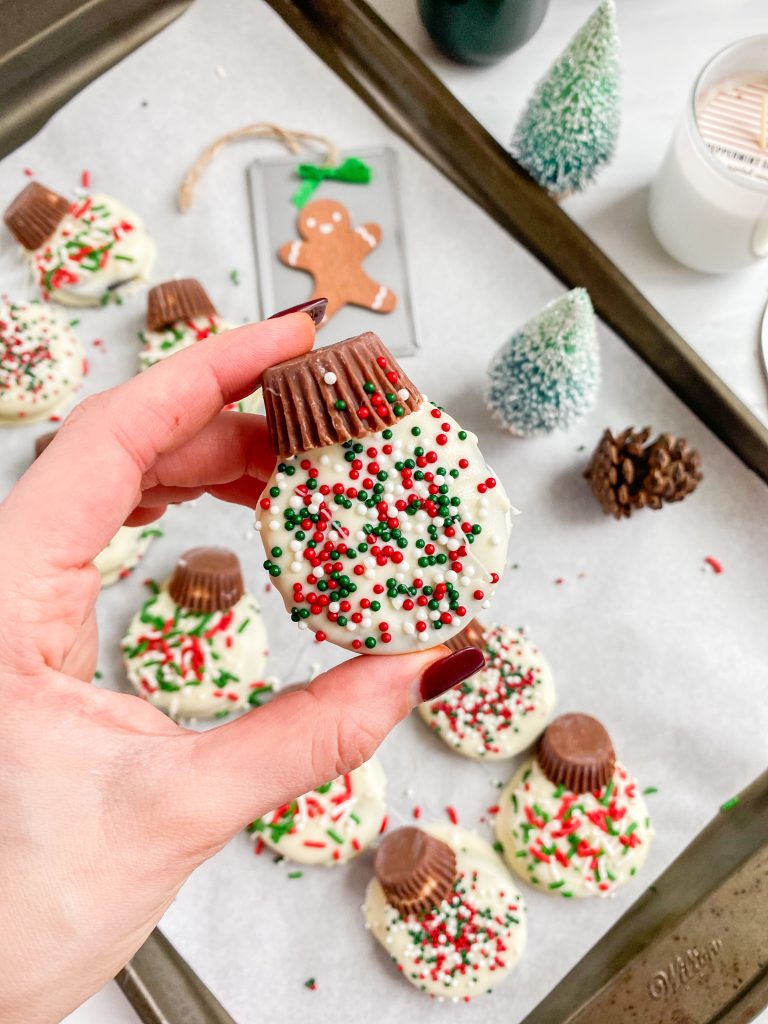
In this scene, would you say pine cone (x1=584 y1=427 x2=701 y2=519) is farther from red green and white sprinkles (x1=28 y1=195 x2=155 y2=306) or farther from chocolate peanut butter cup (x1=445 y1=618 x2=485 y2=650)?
red green and white sprinkles (x1=28 y1=195 x2=155 y2=306)

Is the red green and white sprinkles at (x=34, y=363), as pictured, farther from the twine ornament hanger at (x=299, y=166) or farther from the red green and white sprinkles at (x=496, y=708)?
the red green and white sprinkles at (x=496, y=708)

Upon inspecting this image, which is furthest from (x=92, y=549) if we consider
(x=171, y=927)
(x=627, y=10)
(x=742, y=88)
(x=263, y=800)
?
(x=627, y=10)

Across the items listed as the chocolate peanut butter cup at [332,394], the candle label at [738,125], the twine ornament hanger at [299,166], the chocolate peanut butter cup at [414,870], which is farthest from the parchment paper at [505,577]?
the chocolate peanut butter cup at [332,394]

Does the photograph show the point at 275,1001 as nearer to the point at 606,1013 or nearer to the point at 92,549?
the point at 606,1013

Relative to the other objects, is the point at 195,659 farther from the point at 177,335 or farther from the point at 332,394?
the point at 332,394

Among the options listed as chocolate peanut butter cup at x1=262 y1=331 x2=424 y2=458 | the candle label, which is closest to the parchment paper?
the candle label

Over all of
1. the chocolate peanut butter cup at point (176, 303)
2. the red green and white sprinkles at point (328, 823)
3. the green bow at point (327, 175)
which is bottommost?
the red green and white sprinkles at point (328, 823)

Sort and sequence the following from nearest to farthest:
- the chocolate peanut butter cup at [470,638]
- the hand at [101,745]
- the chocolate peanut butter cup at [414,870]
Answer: the hand at [101,745] → the chocolate peanut butter cup at [414,870] → the chocolate peanut butter cup at [470,638]
